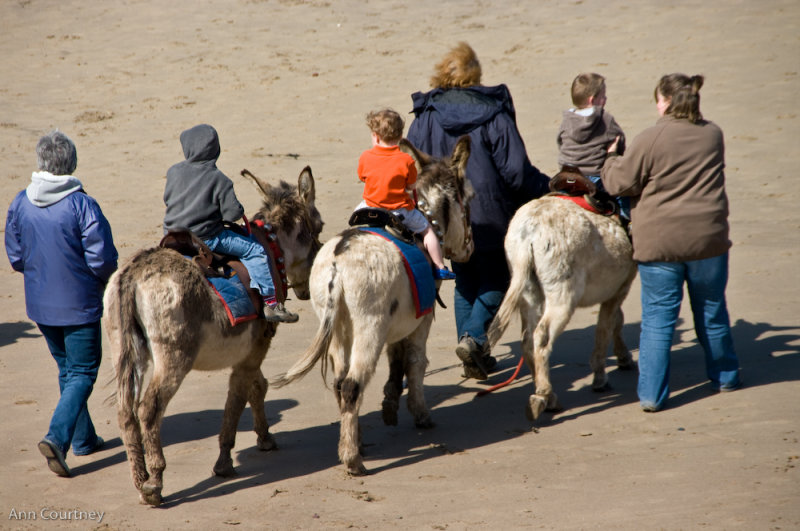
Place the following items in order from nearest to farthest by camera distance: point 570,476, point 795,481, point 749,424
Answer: point 795,481, point 570,476, point 749,424

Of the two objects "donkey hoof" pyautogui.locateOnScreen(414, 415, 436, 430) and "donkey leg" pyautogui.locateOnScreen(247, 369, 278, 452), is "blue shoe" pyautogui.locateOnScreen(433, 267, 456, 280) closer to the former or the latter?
"donkey hoof" pyautogui.locateOnScreen(414, 415, 436, 430)

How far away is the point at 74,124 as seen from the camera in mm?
15117

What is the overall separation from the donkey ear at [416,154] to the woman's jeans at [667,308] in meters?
1.73

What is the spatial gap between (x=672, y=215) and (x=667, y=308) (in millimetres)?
675

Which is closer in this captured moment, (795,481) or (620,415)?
(795,481)

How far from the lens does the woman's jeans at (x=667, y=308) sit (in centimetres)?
588

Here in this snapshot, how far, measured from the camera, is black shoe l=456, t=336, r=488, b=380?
666 centimetres

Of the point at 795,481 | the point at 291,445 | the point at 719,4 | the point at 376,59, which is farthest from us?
the point at 719,4

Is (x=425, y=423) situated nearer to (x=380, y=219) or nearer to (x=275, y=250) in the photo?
(x=380, y=219)

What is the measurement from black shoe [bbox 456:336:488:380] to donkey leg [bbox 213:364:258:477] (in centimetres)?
190

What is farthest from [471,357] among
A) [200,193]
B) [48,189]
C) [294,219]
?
[48,189]

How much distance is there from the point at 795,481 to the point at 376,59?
14368 mm

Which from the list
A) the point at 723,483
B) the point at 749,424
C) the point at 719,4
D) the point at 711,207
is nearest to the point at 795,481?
the point at 723,483

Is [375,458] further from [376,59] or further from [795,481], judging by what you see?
[376,59]
